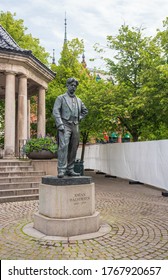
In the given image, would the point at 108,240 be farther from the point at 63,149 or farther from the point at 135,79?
the point at 135,79

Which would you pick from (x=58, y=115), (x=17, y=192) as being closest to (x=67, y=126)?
(x=58, y=115)

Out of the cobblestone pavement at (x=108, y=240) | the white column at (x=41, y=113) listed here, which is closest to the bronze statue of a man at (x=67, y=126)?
the cobblestone pavement at (x=108, y=240)

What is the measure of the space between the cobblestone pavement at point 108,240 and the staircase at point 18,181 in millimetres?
997

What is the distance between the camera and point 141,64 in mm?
15961

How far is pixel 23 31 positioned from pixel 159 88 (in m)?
14.5

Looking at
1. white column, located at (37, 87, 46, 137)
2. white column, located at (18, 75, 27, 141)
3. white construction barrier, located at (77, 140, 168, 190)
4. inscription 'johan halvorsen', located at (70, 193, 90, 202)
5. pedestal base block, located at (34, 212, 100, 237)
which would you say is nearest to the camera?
pedestal base block, located at (34, 212, 100, 237)

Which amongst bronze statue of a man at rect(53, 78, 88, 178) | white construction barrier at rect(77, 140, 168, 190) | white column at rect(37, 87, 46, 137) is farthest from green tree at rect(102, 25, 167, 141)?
bronze statue of a man at rect(53, 78, 88, 178)

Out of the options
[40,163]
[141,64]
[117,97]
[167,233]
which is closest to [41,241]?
[167,233]

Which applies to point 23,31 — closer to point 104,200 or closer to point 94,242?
point 104,200

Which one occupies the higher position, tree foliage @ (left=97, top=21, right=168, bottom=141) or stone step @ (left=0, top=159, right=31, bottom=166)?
tree foliage @ (left=97, top=21, right=168, bottom=141)

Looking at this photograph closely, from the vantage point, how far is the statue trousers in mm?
5824

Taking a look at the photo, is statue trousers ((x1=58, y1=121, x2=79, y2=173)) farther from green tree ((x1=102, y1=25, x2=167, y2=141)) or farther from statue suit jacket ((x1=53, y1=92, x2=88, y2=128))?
green tree ((x1=102, y1=25, x2=167, y2=141))

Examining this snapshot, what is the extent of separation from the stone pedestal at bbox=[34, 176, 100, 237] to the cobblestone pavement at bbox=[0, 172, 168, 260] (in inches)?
14.8

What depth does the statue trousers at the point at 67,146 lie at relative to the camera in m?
5.82
